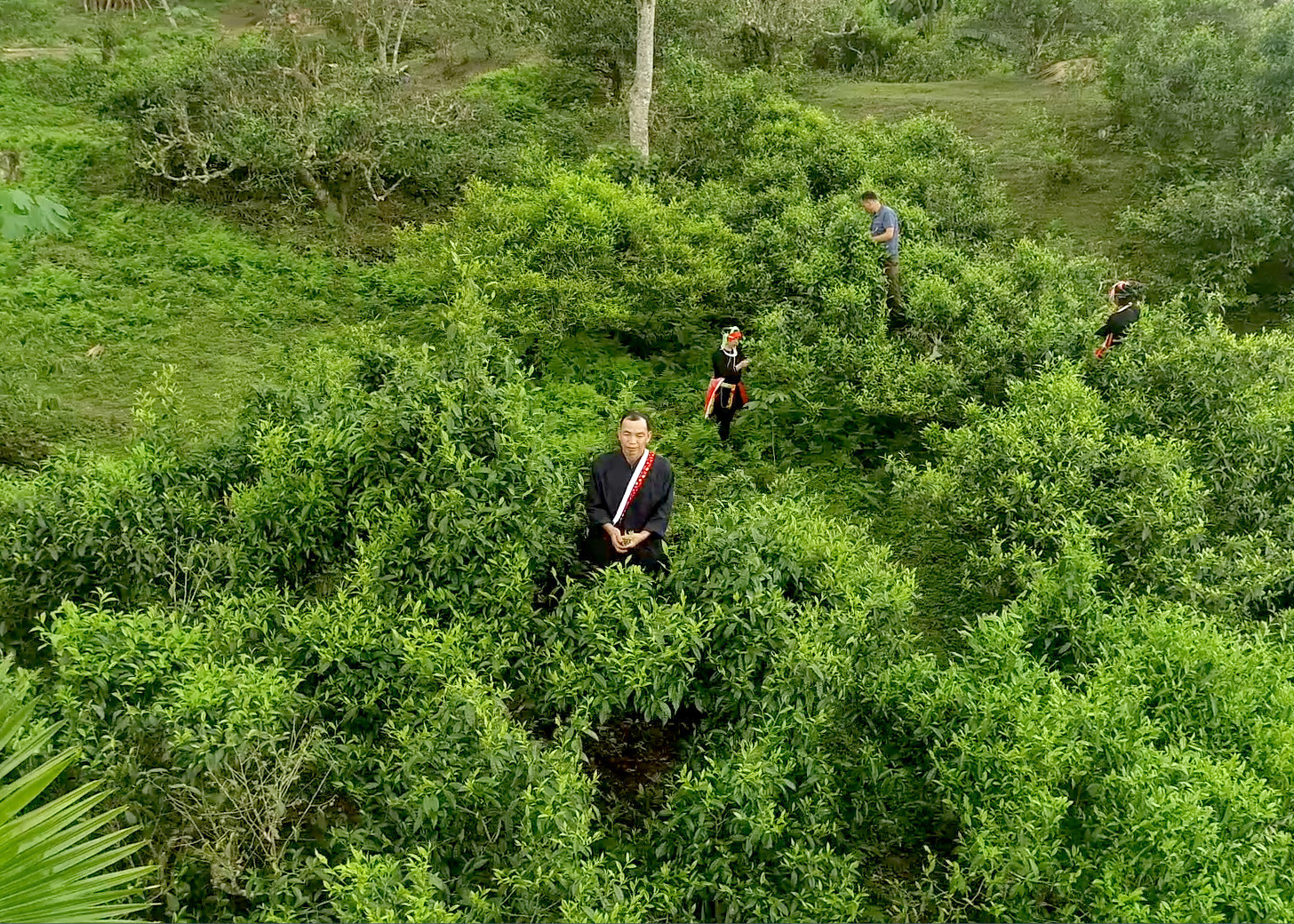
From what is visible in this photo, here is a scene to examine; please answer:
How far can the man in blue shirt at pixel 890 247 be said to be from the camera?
10.3 meters

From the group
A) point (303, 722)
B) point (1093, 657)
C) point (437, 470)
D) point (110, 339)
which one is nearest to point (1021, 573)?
point (1093, 657)

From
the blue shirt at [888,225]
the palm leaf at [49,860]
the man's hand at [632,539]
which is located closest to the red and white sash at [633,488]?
the man's hand at [632,539]

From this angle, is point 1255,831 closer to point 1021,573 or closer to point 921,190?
point 1021,573

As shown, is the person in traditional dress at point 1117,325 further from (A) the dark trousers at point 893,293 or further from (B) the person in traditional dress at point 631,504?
(B) the person in traditional dress at point 631,504

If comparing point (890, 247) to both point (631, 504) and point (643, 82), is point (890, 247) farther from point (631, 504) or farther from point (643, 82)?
point (631, 504)

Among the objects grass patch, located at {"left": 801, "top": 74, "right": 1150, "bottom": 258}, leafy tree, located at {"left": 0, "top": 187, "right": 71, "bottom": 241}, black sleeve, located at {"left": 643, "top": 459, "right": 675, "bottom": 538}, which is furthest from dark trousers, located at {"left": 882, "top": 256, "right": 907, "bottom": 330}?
leafy tree, located at {"left": 0, "top": 187, "right": 71, "bottom": 241}

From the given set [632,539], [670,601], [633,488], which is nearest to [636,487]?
[633,488]

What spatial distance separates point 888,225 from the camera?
33.8 feet

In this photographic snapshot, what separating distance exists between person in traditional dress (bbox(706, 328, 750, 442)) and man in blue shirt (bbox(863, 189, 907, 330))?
1923 mm

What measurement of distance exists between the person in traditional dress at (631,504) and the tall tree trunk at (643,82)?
882cm

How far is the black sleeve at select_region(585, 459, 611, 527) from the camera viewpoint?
19.1 feet

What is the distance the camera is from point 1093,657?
525 cm

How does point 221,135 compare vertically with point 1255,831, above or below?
above

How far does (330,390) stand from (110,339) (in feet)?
17.8
